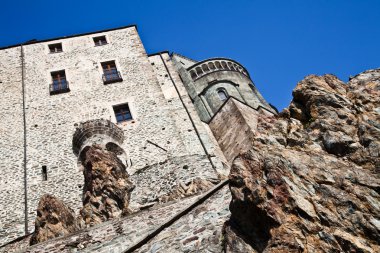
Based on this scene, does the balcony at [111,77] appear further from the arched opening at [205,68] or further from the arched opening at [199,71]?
the arched opening at [205,68]

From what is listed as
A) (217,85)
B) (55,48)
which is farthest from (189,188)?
(217,85)

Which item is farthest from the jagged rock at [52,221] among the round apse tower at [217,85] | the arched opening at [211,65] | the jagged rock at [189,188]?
the arched opening at [211,65]

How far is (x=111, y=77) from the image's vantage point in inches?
896

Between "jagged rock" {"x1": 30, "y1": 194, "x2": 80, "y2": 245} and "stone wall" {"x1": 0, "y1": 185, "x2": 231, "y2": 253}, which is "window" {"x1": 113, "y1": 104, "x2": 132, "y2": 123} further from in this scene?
"stone wall" {"x1": 0, "y1": 185, "x2": 231, "y2": 253}

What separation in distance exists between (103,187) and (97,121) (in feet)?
13.8

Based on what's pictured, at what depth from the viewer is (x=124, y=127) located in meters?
19.7

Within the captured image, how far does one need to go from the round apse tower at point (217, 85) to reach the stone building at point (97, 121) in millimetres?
228

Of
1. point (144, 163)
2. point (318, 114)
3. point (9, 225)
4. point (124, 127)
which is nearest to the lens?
point (318, 114)

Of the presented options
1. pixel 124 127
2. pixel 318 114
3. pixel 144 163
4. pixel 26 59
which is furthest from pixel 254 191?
pixel 26 59

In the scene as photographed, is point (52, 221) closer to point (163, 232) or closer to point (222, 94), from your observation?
point (163, 232)

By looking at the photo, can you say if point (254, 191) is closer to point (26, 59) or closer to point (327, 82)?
point (327, 82)

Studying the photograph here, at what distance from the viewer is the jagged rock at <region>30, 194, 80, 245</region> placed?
44.3ft

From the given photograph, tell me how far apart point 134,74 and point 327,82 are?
12.9 meters

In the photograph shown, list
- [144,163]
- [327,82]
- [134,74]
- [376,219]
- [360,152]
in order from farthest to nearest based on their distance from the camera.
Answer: [134,74] < [144,163] < [327,82] < [360,152] < [376,219]
